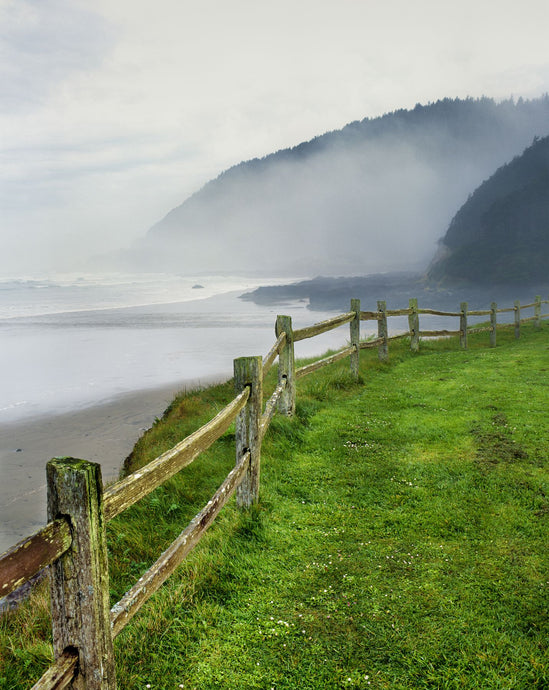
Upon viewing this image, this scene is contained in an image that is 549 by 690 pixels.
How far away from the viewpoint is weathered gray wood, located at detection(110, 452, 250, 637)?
2.67 meters

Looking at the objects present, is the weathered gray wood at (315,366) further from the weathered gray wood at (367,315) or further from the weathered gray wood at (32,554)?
the weathered gray wood at (32,554)

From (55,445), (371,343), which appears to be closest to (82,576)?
(55,445)

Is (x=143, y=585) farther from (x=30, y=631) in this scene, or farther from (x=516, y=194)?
(x=516, y=194)

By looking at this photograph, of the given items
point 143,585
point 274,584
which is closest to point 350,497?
point 274,584

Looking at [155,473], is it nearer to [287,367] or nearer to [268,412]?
[268,412]

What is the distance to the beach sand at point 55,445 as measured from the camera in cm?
827

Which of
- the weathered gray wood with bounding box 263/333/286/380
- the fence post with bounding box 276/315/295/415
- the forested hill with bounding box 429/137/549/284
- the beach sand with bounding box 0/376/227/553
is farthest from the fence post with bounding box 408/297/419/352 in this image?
the forested hill with bounding box 429/137/549/284

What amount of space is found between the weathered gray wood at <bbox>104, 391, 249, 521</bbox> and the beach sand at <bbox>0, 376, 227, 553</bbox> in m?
5.28

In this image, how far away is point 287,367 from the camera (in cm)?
836

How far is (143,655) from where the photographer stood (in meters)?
3.38

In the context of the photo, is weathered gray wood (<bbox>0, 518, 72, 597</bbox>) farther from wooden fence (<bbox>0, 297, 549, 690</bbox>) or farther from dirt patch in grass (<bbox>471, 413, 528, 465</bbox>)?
dirt patch in grass (<bbox>471, 413, 528, 465</bbox>)

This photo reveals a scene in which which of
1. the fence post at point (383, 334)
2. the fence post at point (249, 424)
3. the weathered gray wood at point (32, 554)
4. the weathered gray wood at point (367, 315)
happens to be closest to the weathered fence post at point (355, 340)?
the weathered gray wood at point (367, 315)

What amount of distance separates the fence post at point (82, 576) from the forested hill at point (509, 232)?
13370 cm

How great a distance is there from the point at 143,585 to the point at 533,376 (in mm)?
11829
